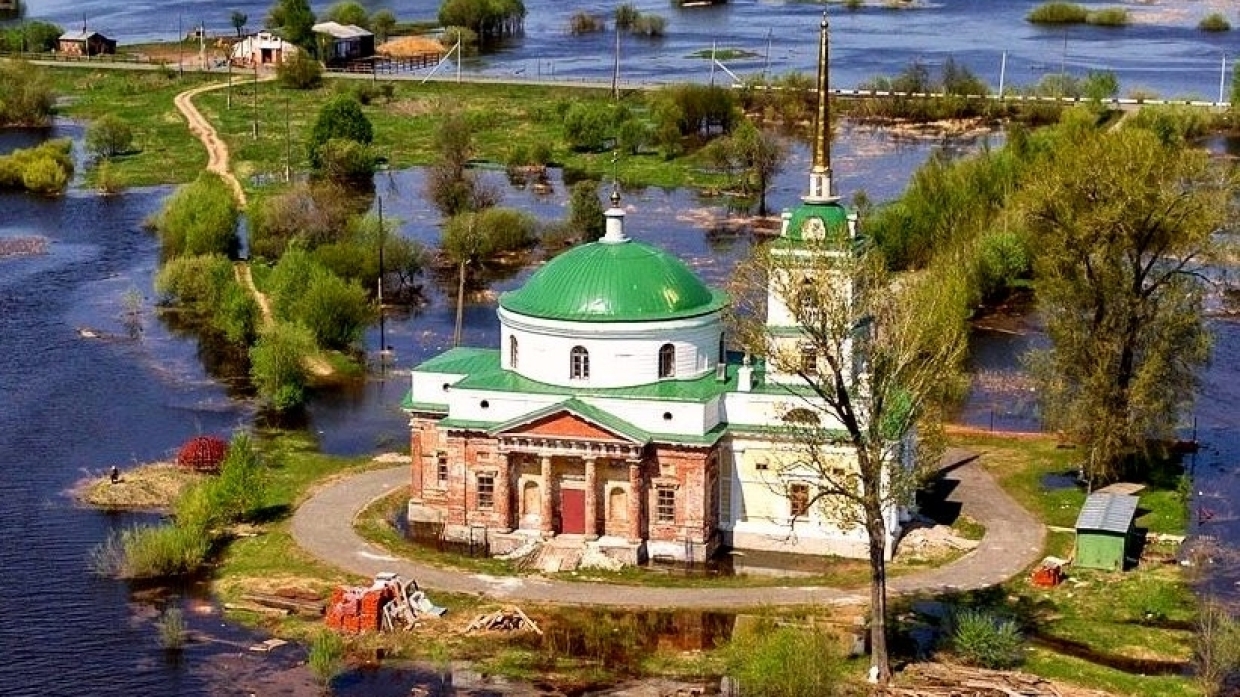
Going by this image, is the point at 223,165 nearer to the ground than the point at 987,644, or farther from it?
farther from it

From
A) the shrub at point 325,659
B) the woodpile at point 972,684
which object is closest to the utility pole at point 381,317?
the shrub at point 325,659

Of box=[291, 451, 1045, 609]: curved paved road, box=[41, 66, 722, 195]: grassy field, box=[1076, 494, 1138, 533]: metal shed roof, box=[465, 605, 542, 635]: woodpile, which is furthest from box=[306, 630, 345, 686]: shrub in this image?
box=[41, 66, 722, 195]: grassy field

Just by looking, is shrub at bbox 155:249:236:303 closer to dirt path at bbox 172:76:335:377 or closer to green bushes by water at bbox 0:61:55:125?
dirt path at bbox 172:76:335:377

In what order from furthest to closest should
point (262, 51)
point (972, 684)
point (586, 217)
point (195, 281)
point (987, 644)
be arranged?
1. point (262, 51)
2. point (586, 217)
3. point (195, 281)
4. point (987, 644)
5. point (972, 684)

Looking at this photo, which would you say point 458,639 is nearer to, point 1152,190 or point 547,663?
point 547,663

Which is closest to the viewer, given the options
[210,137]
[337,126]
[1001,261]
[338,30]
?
[1001,261]

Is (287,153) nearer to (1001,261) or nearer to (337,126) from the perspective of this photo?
(337,126)

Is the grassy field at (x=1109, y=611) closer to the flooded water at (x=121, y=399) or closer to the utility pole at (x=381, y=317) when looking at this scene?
the flooded water at (x=121, y=399)

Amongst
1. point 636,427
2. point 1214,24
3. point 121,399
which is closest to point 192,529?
point 636,427

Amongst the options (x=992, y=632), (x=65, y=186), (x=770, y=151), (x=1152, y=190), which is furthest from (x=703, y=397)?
(x=65, y=186)
